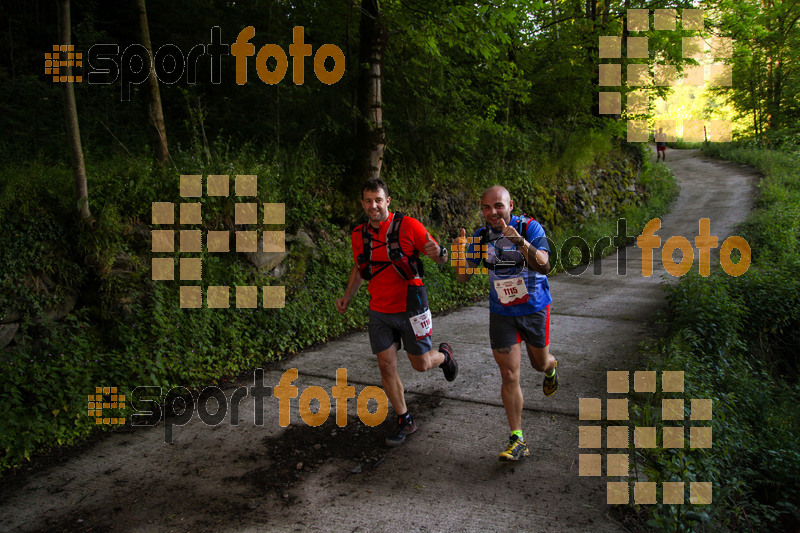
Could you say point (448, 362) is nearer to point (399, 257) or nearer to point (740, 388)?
point (399, 257)

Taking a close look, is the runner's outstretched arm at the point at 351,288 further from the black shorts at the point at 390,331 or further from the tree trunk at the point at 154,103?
the tree trunk at the point at 154,103

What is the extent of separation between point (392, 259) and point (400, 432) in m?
1.40

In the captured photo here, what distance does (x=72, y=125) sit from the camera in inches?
213

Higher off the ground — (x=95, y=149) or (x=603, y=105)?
(x=603, y=105)

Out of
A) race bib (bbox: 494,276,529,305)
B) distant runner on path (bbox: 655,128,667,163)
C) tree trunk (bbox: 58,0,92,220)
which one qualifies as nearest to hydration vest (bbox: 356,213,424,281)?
race bib (bbox: 494,276,529,305)

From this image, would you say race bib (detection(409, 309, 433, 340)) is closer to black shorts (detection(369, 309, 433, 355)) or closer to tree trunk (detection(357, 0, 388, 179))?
black shorts (detection(369, 309, 433, 355))

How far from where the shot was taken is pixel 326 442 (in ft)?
13.9

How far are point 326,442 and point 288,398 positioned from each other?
1032 millimetres

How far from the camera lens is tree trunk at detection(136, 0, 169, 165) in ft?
21.1

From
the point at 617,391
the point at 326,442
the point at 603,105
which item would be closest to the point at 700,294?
the point at 617,391

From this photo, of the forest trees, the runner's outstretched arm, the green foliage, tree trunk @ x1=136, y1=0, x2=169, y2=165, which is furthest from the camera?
the forest trees

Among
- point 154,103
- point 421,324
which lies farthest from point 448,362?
point 154,103

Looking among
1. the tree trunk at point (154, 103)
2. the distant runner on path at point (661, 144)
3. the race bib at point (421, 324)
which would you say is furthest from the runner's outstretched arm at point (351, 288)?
the distant runner on path at point (661, 144)

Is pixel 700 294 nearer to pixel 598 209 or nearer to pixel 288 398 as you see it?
pixel 288 398
